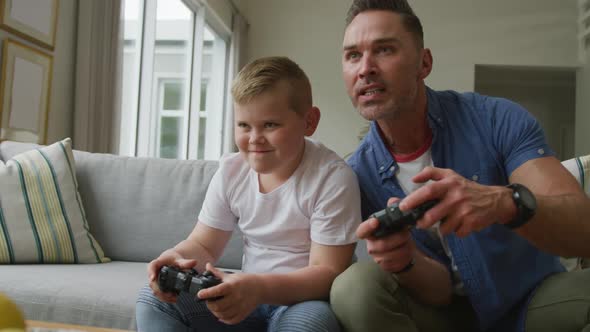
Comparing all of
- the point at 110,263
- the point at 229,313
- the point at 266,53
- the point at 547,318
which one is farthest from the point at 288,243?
the point at 266,53

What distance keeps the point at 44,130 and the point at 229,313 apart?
2.33m

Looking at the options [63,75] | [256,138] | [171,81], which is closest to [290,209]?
[256,138]

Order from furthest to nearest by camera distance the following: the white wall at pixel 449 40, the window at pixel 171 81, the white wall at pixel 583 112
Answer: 1. the white wall at pixel 449 40
2. the white wall at pixel 583 112
3. the window at pixel 171 81

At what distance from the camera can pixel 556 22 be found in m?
6.35

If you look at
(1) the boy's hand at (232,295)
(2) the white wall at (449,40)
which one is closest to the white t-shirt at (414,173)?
(1) the boy's hand at (232,295)

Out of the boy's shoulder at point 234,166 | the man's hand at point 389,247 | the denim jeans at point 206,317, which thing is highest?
the boy's shoulder at point 234,166

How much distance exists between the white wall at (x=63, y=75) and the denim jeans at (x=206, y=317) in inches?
87.8

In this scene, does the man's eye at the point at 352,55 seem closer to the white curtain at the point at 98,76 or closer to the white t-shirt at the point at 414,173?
the white t-shirt at the point at 414,173

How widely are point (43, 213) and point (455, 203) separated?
4.53ft

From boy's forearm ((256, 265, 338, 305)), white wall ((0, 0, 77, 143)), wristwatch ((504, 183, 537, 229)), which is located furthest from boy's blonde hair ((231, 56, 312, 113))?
white wall ((0, 0, 77, 143))

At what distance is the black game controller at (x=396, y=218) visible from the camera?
77cm

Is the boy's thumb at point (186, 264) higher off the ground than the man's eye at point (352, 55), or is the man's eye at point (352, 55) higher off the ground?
the man's eye at point (352, 55)

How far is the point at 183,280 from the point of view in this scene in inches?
35.2

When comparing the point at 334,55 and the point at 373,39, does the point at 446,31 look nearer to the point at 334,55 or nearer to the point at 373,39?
→ the point at 334,55
